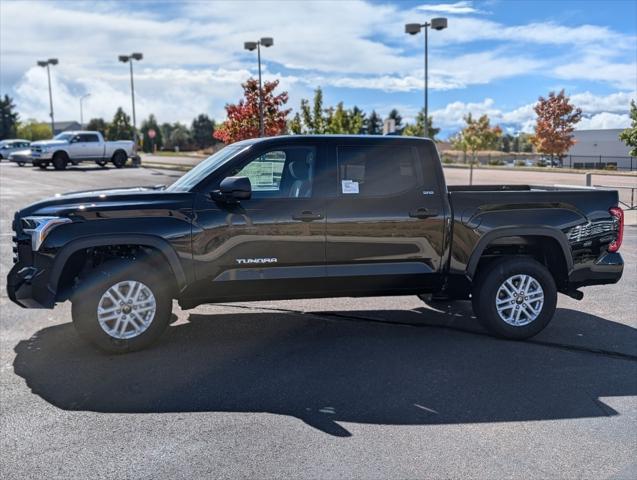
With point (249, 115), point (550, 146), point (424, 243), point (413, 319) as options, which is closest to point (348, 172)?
point (424, 243)

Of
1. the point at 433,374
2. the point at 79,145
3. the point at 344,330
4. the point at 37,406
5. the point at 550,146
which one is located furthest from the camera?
the point at 550,146

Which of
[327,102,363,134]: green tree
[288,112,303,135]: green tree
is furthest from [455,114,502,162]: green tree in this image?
[288,112,303,135]: green tree

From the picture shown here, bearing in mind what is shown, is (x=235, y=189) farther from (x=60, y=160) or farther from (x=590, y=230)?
(x=60, y=160)

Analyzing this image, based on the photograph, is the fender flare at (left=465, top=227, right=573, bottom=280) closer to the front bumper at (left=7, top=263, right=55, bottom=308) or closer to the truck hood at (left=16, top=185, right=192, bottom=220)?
the truck hood at (left=16, top=185, right=192, bottom=220)

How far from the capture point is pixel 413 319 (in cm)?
677

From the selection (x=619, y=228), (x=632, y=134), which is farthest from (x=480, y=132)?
(x=619, y=228)

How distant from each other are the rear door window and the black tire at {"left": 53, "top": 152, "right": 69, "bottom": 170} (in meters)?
30.2

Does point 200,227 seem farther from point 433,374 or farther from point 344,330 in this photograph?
point 433,374

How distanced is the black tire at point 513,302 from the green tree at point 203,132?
110511 millimetres

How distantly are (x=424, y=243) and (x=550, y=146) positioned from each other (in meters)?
62.3

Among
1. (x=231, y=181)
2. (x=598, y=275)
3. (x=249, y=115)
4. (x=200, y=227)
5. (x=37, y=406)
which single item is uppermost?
(x=249, y=115)

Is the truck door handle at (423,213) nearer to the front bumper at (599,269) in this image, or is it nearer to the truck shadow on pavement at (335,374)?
the truck shadow on pavement at (335,374)

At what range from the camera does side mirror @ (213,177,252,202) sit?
5270 mm

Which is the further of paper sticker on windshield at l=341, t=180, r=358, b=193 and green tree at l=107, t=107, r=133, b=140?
green tree at l=107, t=107, r=133, b=140
